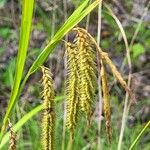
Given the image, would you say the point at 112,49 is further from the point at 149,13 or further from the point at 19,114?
the point at 19,114

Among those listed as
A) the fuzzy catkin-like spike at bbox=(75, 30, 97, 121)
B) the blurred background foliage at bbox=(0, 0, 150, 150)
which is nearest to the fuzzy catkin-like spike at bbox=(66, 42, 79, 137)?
the fuzzy catkin-like spike at bbox=(75, 30, 97, 121)

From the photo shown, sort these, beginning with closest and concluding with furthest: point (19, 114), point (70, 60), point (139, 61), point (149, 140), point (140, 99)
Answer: point (70, 60) → point (19, 114) → point (149, 140) → point (140, 99) → point (139, 61)

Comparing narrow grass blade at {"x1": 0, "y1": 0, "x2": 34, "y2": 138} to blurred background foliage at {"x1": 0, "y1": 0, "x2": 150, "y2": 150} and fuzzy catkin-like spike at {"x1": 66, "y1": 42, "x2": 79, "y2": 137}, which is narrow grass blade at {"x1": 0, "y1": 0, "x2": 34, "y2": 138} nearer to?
fuzzy catkin-like spike at {"x1": 66, "y1": 42, "x2": 79, "y2": 137}

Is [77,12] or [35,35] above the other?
[77,12]

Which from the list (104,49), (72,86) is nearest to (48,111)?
(72,86)

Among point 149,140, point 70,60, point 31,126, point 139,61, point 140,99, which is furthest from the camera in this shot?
point 139,61

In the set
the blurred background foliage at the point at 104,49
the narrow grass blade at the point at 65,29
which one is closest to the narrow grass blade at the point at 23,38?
the narrow grass blade at the point at 65,29

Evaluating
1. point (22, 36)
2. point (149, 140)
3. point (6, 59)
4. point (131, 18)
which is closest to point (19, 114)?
point (149, 140)
